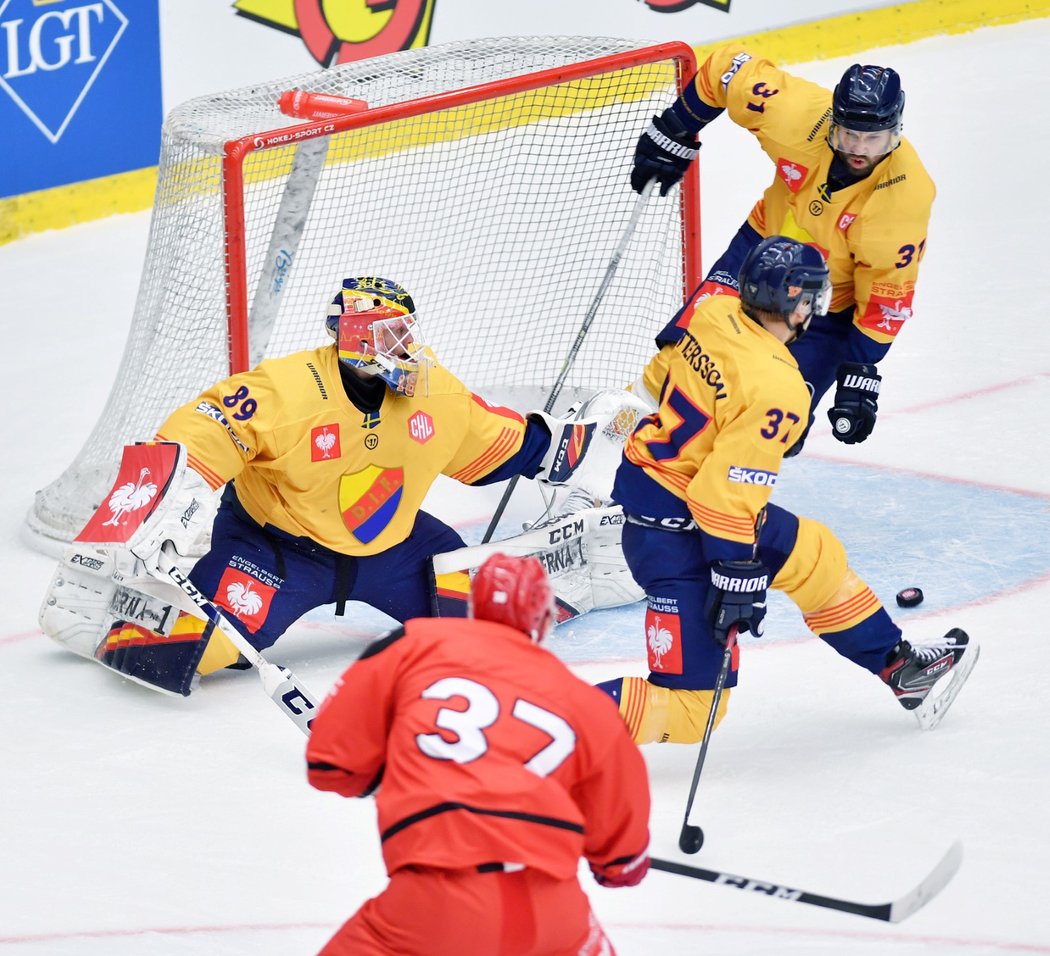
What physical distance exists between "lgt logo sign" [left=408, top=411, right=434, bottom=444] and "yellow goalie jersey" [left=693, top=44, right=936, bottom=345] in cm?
110

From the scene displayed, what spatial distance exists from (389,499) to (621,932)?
4.42ft

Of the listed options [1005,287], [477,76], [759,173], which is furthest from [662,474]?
[759,173]

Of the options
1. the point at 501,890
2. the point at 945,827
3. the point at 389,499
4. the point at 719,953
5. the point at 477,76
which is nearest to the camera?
the point at 501,890

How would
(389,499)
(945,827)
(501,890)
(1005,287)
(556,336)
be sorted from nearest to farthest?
1. (501,890)
2. (945,827)
3. (389,499)
4. (556,336)
5. (1005,287)

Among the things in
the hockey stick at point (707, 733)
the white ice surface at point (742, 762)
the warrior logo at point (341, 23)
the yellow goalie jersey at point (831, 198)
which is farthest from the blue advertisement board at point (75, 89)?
the hockey stick at point (707, 733)

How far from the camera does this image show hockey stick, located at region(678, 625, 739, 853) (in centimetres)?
340

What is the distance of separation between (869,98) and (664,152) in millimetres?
801

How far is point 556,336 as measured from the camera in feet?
18.4

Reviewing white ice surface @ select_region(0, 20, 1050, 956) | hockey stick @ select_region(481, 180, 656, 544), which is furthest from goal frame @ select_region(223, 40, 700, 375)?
Result: white ice surface @ select_region(0, 20, 1050, 956)

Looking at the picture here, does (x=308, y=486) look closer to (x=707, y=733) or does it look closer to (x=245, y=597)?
(x=245, y=597)

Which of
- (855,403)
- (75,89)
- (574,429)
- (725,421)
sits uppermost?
(725,421)

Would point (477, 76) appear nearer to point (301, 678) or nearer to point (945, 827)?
point (301, 678)

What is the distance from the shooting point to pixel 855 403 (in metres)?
4.51

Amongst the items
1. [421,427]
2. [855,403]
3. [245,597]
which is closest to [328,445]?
[421,427]
